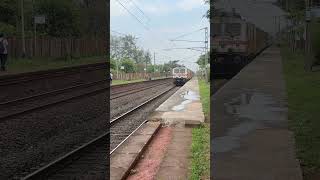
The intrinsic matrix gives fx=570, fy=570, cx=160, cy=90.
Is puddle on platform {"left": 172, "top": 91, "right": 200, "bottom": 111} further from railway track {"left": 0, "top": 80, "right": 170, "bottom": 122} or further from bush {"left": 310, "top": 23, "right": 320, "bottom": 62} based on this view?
bush {"left": 310, "top": 23, "right": 320, "bottom": 62}

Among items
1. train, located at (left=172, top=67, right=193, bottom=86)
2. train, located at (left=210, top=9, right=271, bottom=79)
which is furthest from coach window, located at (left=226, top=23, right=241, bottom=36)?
train, located at (left=172, top=67, right=193, bottom=86)

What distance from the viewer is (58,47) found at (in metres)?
47.4

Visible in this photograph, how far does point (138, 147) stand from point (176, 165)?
2.02 metres

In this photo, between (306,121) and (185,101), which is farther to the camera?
(185,101)

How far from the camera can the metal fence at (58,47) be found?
128 ft

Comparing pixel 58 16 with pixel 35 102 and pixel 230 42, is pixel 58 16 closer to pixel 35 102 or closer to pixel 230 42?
pixel 230 42

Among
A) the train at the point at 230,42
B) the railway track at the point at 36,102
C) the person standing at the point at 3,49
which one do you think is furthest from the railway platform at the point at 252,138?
the train at the point at 230,42

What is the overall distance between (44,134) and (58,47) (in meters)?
36.1

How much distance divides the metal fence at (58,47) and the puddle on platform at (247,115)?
2527 cm

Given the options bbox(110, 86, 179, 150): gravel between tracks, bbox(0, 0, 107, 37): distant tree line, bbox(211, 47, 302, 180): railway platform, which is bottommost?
bbox(110, 86, 179, 150): gravel between tracks

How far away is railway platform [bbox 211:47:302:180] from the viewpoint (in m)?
7.36

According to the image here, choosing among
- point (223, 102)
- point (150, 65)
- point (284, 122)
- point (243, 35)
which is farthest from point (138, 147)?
point (150, 65)

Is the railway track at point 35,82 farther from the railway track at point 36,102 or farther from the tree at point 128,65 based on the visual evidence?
the tree at point 128,65

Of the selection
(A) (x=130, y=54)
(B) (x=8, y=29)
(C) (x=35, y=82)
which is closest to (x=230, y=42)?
(C) (x=35, y=82)
